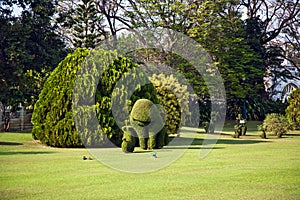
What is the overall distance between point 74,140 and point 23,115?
11.5 metres

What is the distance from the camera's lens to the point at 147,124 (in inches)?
615

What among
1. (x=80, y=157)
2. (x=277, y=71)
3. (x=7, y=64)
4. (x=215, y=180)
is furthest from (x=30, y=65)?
(x=277, y=71)

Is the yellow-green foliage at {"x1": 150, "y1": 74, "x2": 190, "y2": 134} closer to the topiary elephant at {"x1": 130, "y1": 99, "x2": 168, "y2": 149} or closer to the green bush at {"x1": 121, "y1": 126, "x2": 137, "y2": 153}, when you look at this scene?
the topiary elephant at {"x1": 130, "y1": 99, "x2": 168, "y2": 149}

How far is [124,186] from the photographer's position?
28.4 ft

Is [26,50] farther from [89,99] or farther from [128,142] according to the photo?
[128,142]

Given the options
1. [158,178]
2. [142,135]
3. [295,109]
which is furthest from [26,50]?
[158,178]

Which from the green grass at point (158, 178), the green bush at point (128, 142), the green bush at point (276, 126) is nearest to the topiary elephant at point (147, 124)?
the green bush at point (128, 142)

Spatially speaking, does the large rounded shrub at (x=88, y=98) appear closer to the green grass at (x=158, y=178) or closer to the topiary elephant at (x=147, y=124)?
the topiary elephant at (x=147, y=124)

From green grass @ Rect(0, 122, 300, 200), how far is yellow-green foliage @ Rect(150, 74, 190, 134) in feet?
22.4

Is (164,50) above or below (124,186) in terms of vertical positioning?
above

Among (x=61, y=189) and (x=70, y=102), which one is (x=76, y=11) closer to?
(x=70, y=102)

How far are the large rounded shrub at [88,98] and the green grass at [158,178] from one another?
2.79m

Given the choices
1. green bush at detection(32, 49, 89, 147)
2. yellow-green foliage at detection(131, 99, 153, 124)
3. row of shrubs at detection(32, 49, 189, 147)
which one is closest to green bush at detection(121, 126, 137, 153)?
yellow-green foliage at detection(131, 99, 153, 124)

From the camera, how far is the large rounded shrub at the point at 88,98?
1688 cm
